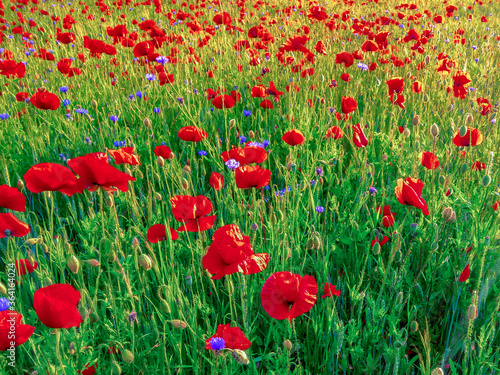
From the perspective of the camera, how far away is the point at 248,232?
1.47 meters

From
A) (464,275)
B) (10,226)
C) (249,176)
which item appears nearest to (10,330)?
(10,226)

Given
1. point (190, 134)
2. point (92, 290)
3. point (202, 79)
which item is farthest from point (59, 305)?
point (202, 79)

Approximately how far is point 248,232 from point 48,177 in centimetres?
75

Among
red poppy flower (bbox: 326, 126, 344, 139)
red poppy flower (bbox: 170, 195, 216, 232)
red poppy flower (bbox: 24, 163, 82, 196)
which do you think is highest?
red poppy flower (bbox: 24, 163, 82, 196)

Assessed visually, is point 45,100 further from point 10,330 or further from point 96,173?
point 10,330

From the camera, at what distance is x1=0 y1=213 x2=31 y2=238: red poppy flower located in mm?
1060

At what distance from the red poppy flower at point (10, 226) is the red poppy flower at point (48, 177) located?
0.10 meters

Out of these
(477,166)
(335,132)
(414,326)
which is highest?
(335,132)

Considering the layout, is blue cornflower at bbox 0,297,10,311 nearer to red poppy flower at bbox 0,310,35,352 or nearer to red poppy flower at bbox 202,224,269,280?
red poppy flower at bbox 0,310,35,352

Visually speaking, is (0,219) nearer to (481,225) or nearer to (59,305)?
(59,305)

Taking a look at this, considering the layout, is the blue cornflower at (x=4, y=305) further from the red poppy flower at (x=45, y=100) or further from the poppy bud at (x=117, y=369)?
the red poppy flower at (x=45, y=100)

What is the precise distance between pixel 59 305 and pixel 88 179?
1.51ft

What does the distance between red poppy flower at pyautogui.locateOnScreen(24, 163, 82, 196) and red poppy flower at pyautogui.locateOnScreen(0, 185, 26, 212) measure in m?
0.07

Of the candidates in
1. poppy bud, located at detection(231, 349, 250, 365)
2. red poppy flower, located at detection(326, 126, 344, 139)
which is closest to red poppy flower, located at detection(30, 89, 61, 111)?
red poppy flower, located at detection(326, 126, 344, 139)
